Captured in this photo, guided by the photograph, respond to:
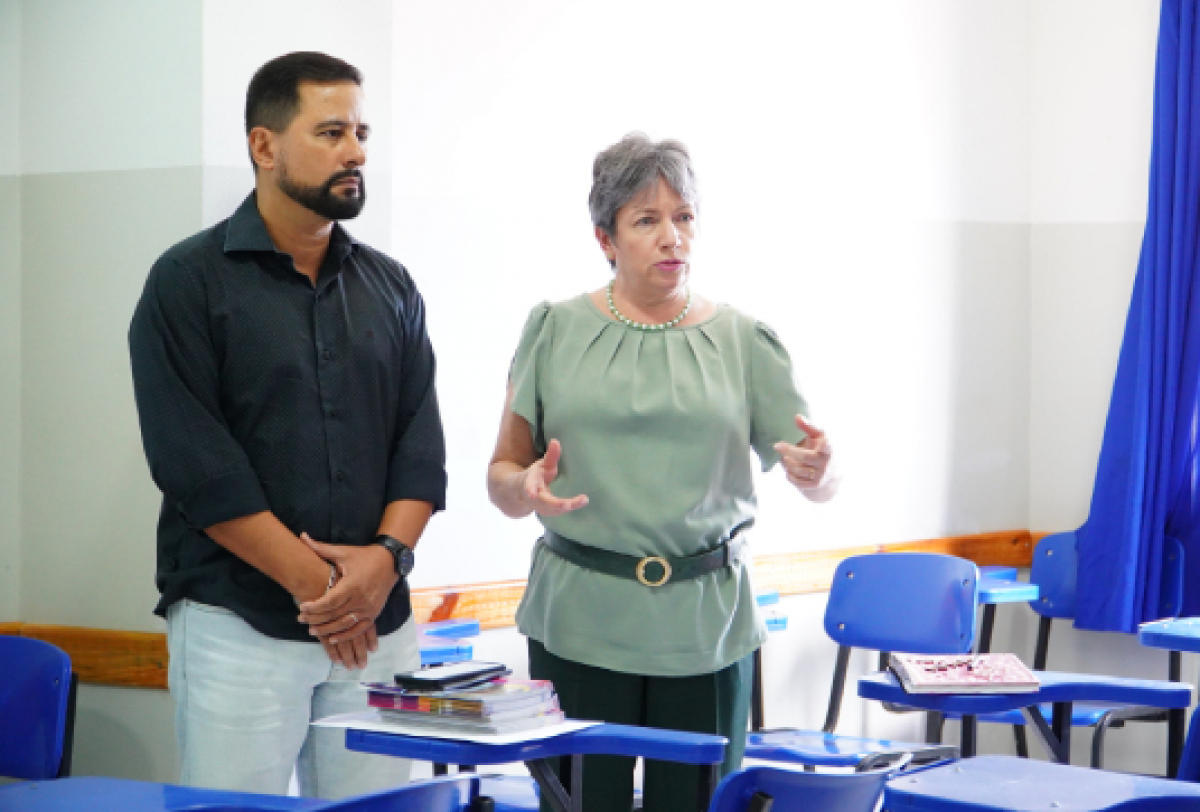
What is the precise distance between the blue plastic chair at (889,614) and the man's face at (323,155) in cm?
198

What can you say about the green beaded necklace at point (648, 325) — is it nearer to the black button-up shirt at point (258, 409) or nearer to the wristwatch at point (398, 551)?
the black button-up shirt at point (258, 409)

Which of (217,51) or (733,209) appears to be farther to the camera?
(733,209)

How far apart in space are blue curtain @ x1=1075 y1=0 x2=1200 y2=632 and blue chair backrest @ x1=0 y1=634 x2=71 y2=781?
3.34 meters

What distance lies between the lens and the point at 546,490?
231cm

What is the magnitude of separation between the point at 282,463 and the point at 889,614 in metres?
2.31

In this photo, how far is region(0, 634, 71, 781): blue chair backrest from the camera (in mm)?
2623

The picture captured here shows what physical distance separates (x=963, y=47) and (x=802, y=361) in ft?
4.51

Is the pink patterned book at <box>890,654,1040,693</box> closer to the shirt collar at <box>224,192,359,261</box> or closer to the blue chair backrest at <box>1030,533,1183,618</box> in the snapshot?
the shirt collar at <box>224,192,359,261</box>

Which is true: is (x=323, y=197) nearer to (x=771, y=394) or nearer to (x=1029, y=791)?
(x=771, y=394)

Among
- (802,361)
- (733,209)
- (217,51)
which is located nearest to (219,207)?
(217,51)

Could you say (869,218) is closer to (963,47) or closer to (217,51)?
(963,47)

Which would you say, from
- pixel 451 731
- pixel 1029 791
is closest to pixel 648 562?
pixel 451 731

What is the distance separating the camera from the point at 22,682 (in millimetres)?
2682

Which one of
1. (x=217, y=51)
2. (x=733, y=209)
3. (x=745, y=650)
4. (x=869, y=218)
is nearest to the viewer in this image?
(x=745, y=650)
